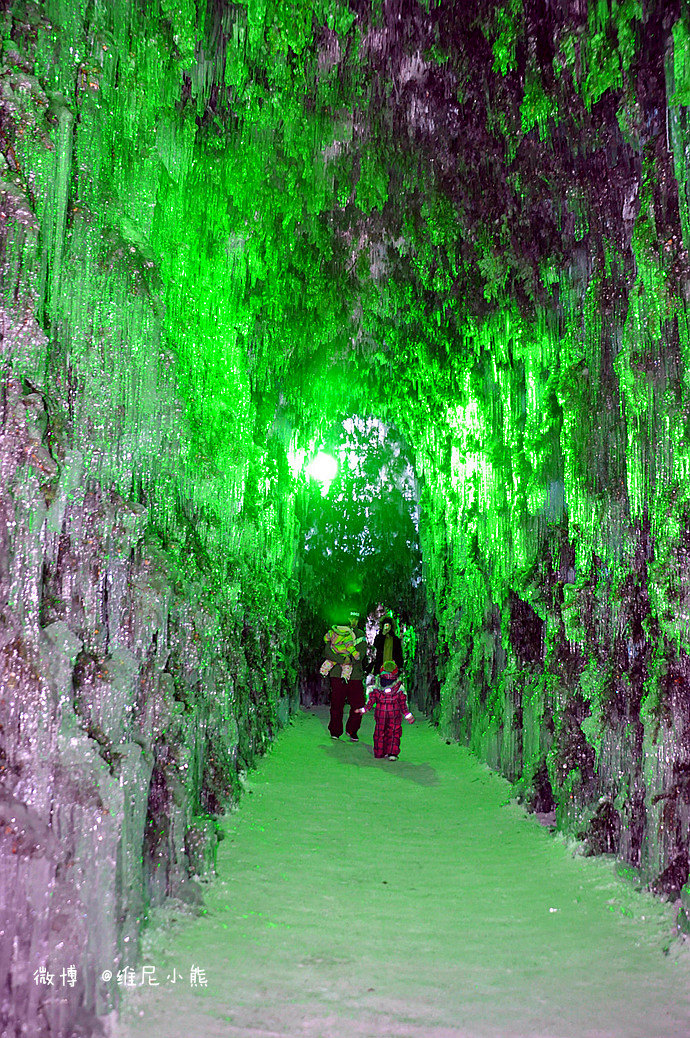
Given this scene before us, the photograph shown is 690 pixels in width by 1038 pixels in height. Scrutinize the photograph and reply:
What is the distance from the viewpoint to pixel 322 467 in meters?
11.4

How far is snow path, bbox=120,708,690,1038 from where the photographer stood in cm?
276

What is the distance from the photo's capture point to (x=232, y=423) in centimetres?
588

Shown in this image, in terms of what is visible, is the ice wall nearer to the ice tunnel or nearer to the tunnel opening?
the ice tunnel

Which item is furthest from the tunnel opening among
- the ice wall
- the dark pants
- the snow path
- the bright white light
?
the ice wall

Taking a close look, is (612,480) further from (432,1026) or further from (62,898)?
(62,898)

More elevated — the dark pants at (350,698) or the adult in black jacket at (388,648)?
the adult in black jacket at (388,648)

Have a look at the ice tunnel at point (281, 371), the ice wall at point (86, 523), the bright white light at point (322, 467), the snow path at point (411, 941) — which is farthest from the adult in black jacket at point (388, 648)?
the ice wall at point (86, 523)

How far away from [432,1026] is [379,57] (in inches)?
187

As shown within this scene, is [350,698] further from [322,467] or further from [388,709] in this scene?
[322,467]

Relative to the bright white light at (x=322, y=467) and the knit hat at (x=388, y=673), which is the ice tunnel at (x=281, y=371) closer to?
the knit hat at (x=388, y=673)

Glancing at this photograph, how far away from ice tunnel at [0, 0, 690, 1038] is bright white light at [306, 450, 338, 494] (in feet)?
10.2

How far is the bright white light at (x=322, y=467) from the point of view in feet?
36.5

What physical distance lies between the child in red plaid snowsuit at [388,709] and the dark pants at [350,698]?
2.73 feet

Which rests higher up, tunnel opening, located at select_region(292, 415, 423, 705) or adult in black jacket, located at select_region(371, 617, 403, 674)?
tunnel opening, located at select_region(292, 415, 423, 705)
